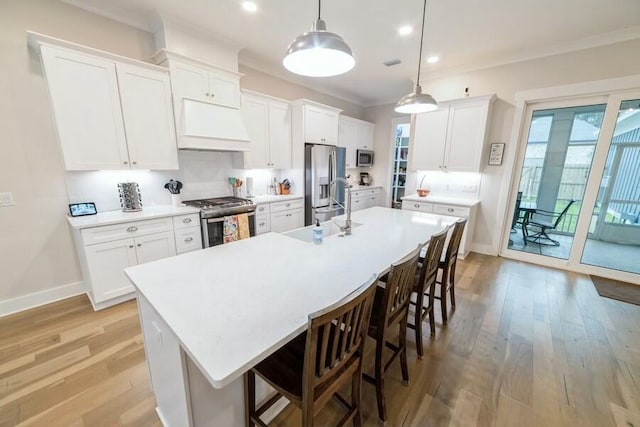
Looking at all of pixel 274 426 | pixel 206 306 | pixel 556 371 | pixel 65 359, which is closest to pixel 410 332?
pixel 556 371

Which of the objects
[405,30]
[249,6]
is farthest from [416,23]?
[249,6]

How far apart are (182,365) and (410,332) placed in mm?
1942

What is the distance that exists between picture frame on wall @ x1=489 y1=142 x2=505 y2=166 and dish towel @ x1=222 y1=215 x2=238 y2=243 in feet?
13.1

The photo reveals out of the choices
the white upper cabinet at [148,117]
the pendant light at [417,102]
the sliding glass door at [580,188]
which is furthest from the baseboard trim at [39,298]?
the sliding glass door at [580,188]

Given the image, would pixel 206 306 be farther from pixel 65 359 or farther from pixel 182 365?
pixel 65 359

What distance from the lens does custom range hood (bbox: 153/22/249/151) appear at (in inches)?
111

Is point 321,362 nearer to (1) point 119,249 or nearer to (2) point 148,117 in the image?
(1) point 119,249

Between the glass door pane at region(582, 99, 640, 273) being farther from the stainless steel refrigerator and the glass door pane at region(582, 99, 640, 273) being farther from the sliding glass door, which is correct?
the stainless steel refrigerator

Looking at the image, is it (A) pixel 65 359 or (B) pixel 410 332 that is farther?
(B) pixel 410 332

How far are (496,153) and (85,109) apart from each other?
5.24 metres

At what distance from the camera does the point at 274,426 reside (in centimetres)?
141

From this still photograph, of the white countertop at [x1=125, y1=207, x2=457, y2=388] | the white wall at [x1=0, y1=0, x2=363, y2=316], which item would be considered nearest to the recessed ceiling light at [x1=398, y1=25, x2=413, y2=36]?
the white countertop at [x1=125, y1=207, x2=457, y2=388]

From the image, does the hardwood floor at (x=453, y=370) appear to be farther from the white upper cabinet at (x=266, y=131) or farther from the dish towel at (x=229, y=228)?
the white upper cabinet at (x=266, y=131)

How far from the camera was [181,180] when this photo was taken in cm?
327
